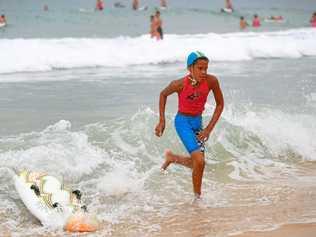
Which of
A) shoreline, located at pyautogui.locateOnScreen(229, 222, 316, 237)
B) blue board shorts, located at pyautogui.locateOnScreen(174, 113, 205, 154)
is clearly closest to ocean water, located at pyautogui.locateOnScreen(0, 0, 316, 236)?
shoreline, located at pyautogui.locateOnScreen(229, 222, 316, 237)

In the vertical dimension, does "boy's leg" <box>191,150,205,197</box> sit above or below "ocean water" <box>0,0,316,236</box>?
above

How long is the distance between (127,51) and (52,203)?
55.9 feet

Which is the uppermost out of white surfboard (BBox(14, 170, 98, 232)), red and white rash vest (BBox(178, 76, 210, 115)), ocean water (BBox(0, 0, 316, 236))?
red and white rash vest (BBox(178, 76, 210, 115))

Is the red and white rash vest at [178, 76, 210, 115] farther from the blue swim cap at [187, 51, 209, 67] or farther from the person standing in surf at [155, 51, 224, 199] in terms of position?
the blue swim cap at [187, 51, 209, 67]

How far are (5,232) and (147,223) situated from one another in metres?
1.21

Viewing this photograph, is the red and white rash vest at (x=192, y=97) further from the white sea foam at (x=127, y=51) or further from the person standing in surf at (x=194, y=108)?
the white sea foam at (x=127, y=51)

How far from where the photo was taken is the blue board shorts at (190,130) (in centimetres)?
607

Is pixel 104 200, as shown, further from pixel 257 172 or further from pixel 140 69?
pixel 140 69

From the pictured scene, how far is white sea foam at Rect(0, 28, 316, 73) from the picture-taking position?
63.8 ft

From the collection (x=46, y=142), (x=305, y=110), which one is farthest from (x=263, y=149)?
(x=46, y=142)

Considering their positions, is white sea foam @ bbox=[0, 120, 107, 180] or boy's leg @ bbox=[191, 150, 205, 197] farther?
white sea foam @ bbox=[0, 120, 107, 180]

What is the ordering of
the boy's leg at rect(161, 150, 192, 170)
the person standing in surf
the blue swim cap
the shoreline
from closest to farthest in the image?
the shoreline
the blue swim cap
the person standing in surf
the boy's leg at rect(161, 150, 192, 170)

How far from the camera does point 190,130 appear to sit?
6133 mm

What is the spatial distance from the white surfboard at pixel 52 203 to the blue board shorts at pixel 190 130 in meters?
1.17
